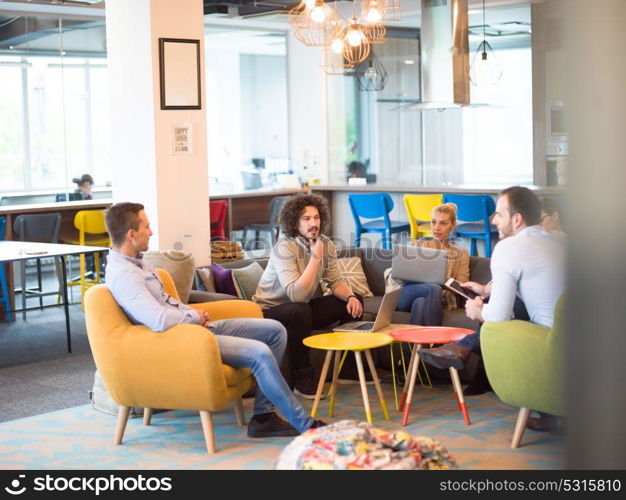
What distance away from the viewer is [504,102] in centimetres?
1409

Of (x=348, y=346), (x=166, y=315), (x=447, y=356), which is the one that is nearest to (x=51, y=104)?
(x=166, y=315)

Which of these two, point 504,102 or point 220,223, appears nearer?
point 220,223

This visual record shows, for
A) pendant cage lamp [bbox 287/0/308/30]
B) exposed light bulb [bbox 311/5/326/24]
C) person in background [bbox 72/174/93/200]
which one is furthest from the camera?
person in background [bbox 72/174/93/200]

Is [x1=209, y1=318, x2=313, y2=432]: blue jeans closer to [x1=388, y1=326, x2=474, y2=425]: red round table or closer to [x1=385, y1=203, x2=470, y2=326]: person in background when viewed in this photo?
[x1=388, y1=326, x2=474, y2=425]: red round table

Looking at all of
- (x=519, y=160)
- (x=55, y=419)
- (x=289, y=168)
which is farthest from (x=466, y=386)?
(x=519, y=160)

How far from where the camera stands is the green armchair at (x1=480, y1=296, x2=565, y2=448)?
411cm

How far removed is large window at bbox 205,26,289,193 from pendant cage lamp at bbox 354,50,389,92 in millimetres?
1249

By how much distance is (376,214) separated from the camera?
9.55m

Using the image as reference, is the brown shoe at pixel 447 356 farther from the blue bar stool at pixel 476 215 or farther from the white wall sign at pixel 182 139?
the blue bar stool at pixel 476 215

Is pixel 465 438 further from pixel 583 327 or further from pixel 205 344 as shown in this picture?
pixel 583 327

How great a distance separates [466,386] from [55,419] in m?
2.43

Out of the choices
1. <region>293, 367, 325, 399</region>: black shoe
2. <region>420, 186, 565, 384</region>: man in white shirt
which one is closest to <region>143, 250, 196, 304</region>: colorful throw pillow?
<region>293, 367, 325, 399</region>: black shoe

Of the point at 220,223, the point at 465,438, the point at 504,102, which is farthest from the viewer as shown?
the point at 504,102

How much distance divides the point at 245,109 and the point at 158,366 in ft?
32.4
